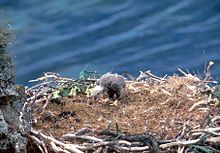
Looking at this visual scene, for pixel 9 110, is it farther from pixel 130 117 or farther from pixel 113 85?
pixel 113 85

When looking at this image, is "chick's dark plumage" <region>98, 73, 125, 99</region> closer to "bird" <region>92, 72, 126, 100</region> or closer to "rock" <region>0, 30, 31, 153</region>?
"bird" <region>92, 72, 126, 100</region>

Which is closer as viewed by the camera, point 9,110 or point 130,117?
point 9,110

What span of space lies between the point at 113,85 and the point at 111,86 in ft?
0.05

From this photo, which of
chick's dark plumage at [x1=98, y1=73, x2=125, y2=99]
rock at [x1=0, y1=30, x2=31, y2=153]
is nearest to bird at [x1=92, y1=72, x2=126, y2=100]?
chick's dark plumage at [x1=98, y1=73, x2=125, y2=99]

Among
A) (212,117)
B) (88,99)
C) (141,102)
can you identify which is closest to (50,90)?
(88,99)

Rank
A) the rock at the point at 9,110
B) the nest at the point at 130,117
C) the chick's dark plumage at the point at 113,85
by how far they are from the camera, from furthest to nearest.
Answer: the chick's dark plumage at the point at 113,85
the nest at the point at 130,117
the rock at the point at 9,110

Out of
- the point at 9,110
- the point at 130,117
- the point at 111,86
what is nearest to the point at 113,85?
the point at 111,86

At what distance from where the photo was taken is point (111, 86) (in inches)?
99.0

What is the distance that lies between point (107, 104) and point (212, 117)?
0.50 metres

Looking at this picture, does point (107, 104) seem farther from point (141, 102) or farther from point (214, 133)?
point (214, 133)

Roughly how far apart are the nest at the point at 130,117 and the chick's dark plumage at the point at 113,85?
4cm

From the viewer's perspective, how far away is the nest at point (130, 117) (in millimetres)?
1957

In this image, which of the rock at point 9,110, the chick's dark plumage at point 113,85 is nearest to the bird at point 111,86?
the chick's dark plumage at point 113,85

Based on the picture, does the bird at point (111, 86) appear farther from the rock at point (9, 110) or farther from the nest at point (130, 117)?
the rock at point (9, 110)
